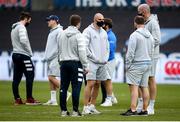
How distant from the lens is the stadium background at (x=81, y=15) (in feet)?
129

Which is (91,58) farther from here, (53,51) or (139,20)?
(53,51)

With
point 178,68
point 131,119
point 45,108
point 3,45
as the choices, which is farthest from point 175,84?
point 131,119

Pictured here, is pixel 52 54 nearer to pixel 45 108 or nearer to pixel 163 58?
pixel 45 108

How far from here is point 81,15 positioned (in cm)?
4159

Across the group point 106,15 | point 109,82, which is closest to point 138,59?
point 109,82

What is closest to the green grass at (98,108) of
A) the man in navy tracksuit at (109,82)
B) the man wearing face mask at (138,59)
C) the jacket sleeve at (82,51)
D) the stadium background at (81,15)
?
the man in navy tracksuit at (109,82)

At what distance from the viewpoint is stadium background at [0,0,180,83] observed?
129ft

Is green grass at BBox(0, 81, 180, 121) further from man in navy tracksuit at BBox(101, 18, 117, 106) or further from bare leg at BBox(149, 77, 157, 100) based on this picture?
bare leg at BBox(149, 77, 157, 100)

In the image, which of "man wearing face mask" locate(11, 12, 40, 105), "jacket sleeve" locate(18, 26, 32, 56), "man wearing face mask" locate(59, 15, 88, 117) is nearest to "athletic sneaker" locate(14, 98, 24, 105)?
"man wearing face mask" locate(11, 12, 40, 105)

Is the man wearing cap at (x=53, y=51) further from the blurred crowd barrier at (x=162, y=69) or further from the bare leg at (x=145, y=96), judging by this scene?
the blurred crowd barrier at (x=162, y=69)

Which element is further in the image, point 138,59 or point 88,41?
point 88,41

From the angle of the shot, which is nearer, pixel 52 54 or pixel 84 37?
pixel 84 37

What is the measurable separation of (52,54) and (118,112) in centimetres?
298

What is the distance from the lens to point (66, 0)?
135ft
